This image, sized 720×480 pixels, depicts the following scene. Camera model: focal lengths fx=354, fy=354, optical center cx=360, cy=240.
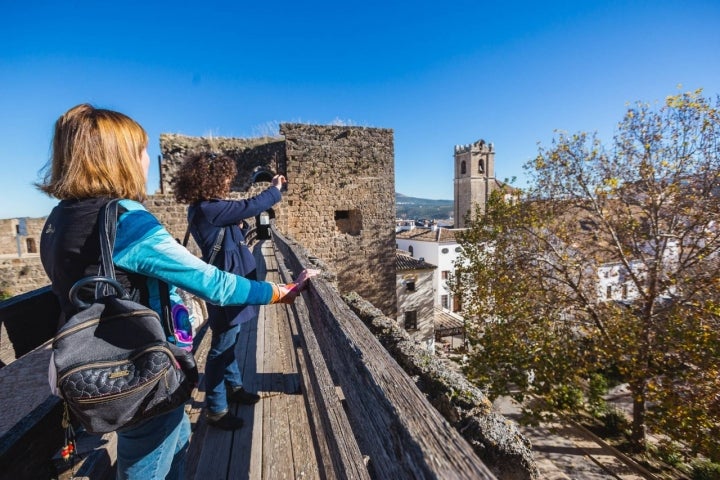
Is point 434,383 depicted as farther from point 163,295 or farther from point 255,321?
point 255,321

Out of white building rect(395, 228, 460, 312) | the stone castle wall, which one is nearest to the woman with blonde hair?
the stone castle wall

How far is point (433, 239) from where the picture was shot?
Result: 90.0 feet

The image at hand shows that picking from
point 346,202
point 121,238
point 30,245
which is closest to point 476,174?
point 346,202

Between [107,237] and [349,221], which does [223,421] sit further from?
[349,221]

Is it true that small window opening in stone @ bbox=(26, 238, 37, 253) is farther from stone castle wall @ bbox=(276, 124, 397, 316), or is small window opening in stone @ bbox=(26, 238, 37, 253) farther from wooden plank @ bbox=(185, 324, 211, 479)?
wooden plank @ bbox=(185, 324, 211, 479)

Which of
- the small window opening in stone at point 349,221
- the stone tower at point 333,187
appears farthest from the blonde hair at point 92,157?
the small window opening in stone at point 349,221

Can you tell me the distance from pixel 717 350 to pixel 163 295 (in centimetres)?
927

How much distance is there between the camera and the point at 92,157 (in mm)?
1193

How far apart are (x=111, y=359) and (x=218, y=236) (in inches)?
54.2

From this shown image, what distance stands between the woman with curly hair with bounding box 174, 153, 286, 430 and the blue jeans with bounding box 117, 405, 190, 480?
3.07 feet

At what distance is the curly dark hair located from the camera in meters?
2.33

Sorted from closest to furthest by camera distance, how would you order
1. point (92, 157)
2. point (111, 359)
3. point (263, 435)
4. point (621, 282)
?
1. point (111, 359)
2. point (92, 157)
3. point (263, 435)
4. point (621, 282)

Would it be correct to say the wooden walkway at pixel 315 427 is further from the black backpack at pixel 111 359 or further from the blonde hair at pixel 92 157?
the blonde hair at pixel 92 157

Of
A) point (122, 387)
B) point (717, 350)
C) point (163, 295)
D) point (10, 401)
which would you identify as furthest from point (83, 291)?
point (717, 350)
